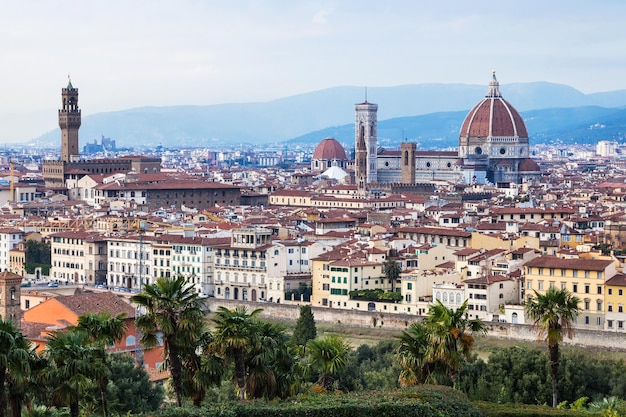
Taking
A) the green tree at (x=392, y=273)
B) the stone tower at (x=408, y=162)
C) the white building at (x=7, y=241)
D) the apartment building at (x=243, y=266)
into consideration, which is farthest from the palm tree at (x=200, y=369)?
the stone tower at (x=408, y=162)

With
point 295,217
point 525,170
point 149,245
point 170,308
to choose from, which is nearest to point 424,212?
point 295,217

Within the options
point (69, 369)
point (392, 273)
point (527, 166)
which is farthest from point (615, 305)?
point (527, 166)

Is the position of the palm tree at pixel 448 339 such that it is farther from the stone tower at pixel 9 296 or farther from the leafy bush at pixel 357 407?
the stone tower at pixel 9 296

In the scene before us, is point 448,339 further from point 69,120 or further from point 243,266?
point 69,120

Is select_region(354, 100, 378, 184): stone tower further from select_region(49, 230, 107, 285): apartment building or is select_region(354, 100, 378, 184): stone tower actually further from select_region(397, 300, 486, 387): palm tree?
select_region(397, 300, 486, 387): palm tree

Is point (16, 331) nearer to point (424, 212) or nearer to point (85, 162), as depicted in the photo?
point (424, 212)

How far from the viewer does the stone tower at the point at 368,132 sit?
121938 millimetres

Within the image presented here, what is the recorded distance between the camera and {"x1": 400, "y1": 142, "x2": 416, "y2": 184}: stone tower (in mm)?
117312

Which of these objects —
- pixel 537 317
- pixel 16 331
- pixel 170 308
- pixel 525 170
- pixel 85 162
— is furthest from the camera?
pixel 525 170

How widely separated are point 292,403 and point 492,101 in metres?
107

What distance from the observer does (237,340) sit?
74.0 feet

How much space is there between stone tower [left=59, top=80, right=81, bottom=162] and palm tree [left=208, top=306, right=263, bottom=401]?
89550 mm

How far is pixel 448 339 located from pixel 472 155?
100.0m

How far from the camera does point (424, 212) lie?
76.8 m
